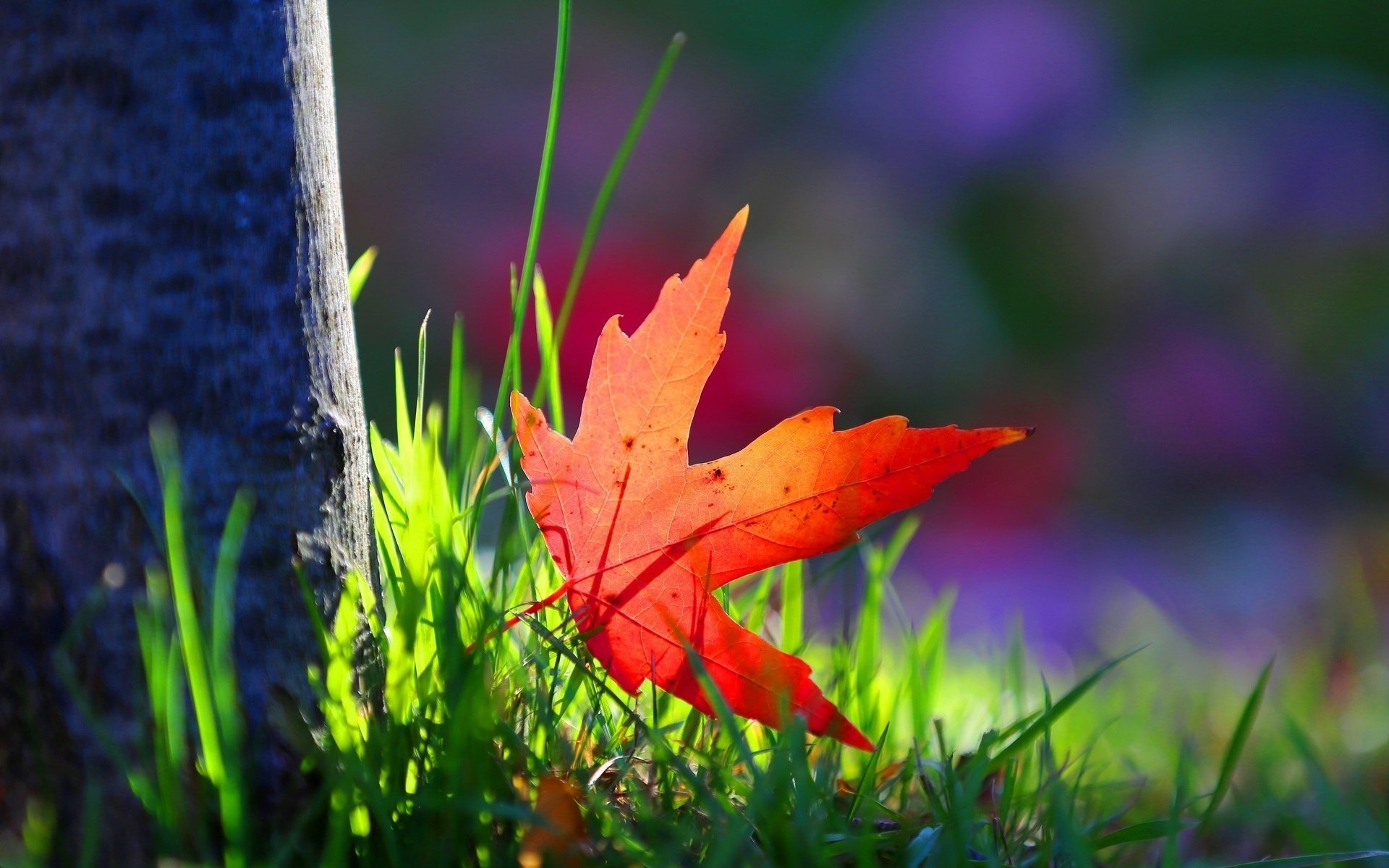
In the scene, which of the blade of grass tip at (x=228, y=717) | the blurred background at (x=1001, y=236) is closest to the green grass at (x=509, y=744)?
the blade of grass tip at (x=228, y=717)

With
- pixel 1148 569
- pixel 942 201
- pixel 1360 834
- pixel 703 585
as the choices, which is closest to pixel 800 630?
pixel 703 585

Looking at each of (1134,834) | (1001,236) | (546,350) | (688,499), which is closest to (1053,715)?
(1134,834)

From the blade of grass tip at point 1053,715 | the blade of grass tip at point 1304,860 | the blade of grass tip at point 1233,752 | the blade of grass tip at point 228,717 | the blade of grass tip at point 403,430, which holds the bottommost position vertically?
the blade of grass tip at point 1304,860

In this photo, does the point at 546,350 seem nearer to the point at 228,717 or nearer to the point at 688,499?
the point at 688,499

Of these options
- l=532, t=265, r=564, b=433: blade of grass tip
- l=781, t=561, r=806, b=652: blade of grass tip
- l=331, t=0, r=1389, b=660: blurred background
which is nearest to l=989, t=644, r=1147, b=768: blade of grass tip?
l=781, t=561, r=806, b=652: blade of grass tip

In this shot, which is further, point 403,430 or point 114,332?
point 403,430

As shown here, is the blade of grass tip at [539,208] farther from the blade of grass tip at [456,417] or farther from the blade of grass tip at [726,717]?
the blade of grass tip at [726,717]
